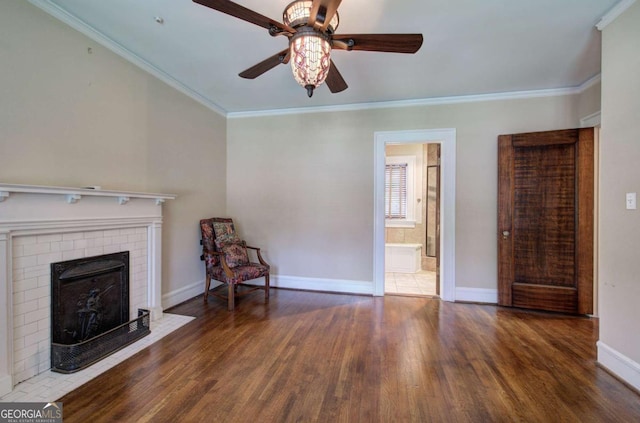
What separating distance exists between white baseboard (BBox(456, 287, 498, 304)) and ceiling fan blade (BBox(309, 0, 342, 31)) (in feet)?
11.1

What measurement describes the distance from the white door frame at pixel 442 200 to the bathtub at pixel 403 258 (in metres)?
1.45

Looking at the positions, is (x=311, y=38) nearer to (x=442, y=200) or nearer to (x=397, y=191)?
(x=442, y=200)

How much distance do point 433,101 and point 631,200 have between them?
2261mm

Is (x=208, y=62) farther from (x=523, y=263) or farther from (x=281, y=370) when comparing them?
(x=523, y=263)

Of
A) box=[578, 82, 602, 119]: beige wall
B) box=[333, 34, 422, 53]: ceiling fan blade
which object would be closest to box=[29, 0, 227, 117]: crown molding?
box=[333, 34, 422, 53]: ceiling fan blade

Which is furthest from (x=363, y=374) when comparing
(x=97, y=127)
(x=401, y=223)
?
(x=401, y=223)

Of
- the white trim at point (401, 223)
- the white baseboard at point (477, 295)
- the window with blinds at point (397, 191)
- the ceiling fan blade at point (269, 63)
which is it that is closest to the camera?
the ceiling fan blade at point (269, 63)

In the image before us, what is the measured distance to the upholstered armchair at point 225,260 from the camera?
3.16 meters

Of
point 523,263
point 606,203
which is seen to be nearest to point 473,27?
point 606,203

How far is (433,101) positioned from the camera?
3.50 metres

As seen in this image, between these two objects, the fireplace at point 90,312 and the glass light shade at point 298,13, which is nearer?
the glass light shade at point 298,13

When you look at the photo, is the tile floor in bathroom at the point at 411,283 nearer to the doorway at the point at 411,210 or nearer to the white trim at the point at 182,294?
the doorway at the point at 411,210

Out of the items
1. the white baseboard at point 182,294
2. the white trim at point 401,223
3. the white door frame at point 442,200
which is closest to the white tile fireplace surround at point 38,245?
the white baseboard at point 182,294

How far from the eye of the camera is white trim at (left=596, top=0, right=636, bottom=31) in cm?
184
